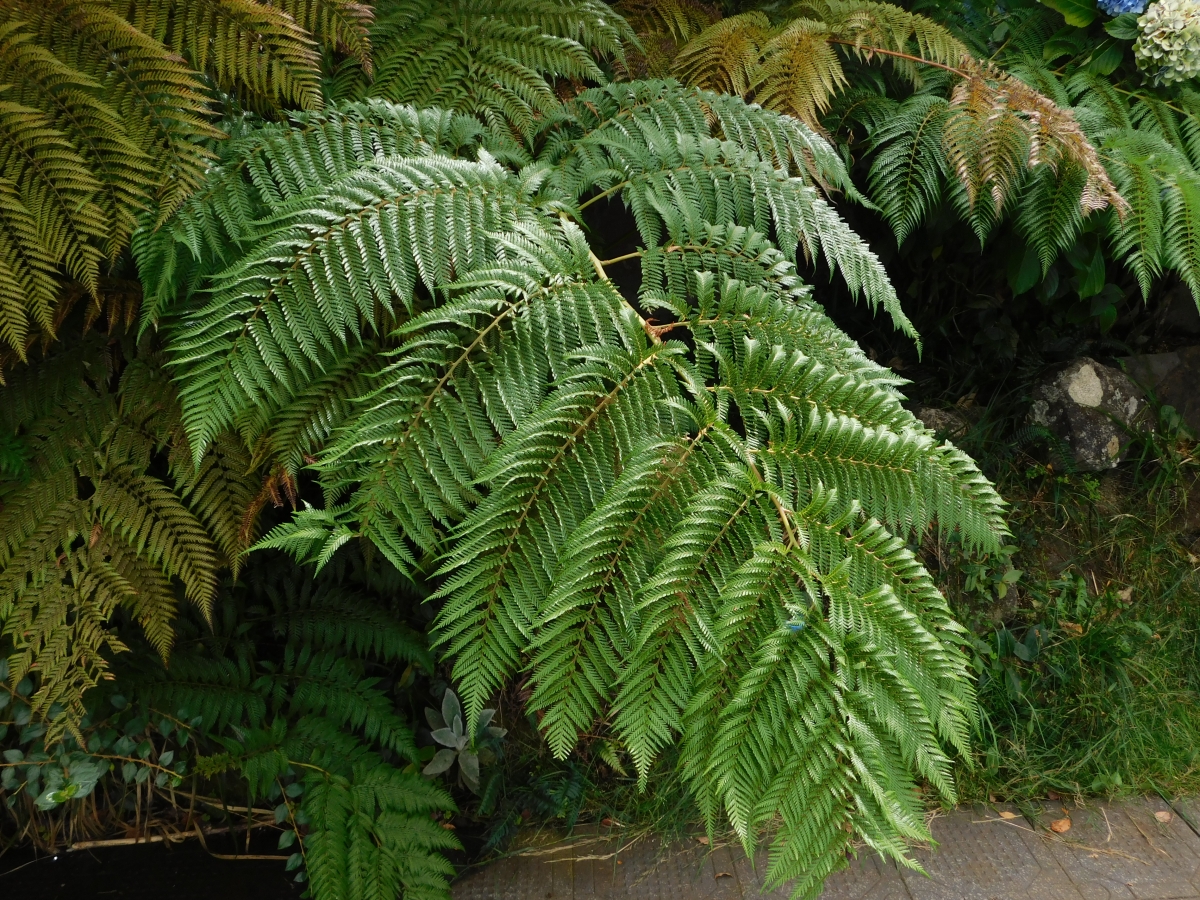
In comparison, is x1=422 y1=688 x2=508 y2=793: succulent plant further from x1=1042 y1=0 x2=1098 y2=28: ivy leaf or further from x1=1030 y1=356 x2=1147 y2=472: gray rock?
x1=1042 y1=0 x2=1098 y2=28: ivy leaf

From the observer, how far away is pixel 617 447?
1.28m

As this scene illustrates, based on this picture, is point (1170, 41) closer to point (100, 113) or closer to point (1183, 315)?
point (1183, 315)

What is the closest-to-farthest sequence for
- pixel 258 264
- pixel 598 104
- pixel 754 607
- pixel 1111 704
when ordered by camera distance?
pixel 754 607 < pixel 258 264 < pixel 598 104 < pixel 1111 704

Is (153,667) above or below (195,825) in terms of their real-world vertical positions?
above

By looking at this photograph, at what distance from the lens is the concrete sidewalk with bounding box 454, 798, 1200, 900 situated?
2127 mm

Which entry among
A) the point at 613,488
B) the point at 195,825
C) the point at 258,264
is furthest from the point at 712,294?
the point at 195,825

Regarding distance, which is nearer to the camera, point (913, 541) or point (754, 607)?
point (754, 607)

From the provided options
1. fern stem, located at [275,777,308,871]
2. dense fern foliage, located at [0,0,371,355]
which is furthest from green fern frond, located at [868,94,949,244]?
fern stem, located at [275,777,308,871]

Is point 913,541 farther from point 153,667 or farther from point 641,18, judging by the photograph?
point 153,667

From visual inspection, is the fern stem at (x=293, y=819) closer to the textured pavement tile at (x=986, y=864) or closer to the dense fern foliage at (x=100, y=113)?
the dense fern foliage at (x=100, y=113)

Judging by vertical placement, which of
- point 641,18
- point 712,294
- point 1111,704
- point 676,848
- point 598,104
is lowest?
point 676,848

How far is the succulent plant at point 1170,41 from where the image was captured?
7.95 feet

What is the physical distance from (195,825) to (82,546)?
0.92 metres

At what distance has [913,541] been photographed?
273 centimetres
